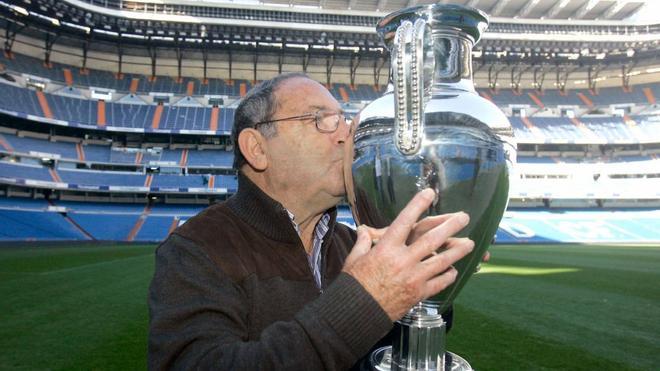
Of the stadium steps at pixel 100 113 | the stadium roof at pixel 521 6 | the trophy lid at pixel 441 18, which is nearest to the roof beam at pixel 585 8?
the stadium roof at pixel 521 6

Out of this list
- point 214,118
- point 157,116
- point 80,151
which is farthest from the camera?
point 214,118

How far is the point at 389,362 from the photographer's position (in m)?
0.96

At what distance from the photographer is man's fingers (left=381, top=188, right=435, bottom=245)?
0.76 m

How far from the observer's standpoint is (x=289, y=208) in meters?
1.58

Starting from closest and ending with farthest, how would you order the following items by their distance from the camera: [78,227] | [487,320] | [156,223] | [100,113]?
[487,320], [78,227], [156,223], [100,113]

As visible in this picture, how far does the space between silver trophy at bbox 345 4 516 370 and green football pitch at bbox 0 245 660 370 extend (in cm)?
315

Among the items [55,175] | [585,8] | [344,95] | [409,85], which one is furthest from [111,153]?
[585,8]

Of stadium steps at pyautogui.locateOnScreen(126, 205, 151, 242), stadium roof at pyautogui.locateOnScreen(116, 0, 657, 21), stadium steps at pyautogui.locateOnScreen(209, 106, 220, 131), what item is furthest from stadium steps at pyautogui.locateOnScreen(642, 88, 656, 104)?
stadium steps at pyautogui.locateOnScreen(126, 205, 151, 242)

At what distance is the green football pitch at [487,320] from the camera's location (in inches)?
156

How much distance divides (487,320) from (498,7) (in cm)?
3063

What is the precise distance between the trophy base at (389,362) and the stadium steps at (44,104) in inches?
1169

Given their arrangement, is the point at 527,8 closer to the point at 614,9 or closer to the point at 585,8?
the point at 585,8

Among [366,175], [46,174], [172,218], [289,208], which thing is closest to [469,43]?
[366,175]

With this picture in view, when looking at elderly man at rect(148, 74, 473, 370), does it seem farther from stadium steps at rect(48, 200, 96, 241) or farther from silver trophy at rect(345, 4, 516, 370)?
stadium steps at rect(48, 200, 96, 241)
